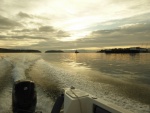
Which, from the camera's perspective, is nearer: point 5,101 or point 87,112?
point 87,112

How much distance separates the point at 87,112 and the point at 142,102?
241 inches

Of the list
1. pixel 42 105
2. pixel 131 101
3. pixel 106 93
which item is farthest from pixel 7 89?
pixel 131 101

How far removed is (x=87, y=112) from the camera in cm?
456

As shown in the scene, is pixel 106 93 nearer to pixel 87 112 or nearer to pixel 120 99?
pixel 120 99

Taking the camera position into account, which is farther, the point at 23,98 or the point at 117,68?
the point at 117,68

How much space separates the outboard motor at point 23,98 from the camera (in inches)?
244

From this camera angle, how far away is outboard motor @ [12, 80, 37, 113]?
6.20 m

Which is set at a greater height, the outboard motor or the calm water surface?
the outboard motor

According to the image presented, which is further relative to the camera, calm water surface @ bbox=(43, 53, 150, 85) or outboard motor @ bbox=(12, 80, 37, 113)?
calm water surface @ bbox=(43, 53, 150, 85)

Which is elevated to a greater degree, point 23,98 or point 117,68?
point 23,98

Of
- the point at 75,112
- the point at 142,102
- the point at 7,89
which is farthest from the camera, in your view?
the point at 7,89

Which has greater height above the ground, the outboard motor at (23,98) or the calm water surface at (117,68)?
the outboard motor at (23,98)

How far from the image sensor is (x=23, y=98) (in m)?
6.27

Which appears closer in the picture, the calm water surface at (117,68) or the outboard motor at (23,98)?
the outboard motor at (23,98)
